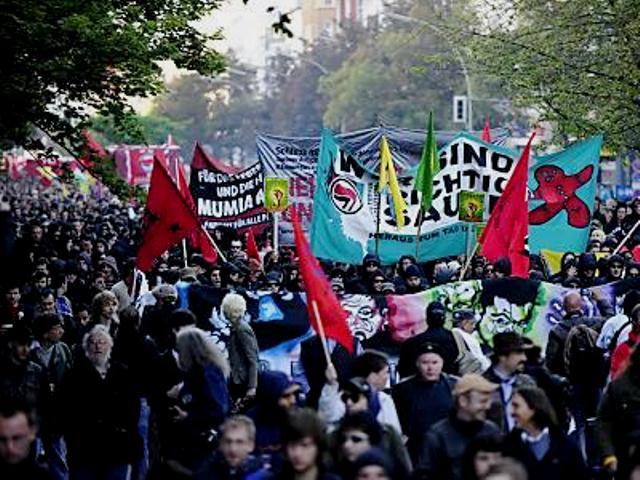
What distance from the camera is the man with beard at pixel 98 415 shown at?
11602 mm

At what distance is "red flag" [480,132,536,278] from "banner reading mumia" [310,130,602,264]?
178 centimetres

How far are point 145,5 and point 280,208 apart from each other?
535 cm

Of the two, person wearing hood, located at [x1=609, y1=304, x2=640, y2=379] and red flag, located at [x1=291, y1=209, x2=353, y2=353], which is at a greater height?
red flag, located at [x1=291, y1=209, x2=353, y2=353]

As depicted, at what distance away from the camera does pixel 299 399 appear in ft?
39.5

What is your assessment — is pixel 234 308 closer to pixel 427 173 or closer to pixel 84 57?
pixel 84 57

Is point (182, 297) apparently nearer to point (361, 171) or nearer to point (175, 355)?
point (175, 355)

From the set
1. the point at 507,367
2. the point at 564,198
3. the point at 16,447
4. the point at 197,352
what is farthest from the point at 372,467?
the point at 564,198

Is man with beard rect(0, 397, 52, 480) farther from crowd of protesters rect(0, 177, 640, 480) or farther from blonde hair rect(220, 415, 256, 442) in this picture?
blonde hair rect(220, 415, 256, 442)

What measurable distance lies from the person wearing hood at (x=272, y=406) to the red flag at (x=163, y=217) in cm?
914

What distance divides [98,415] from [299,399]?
1273 mm

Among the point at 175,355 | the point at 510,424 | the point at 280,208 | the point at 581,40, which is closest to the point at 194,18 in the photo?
the point at 280,208

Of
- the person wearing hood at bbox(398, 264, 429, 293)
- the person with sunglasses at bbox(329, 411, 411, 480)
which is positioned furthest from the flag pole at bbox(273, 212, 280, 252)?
the person with sunglasses at bbox(329, 411, 411, 480)

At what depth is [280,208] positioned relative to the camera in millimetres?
23812

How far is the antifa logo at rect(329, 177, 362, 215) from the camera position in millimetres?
21641
